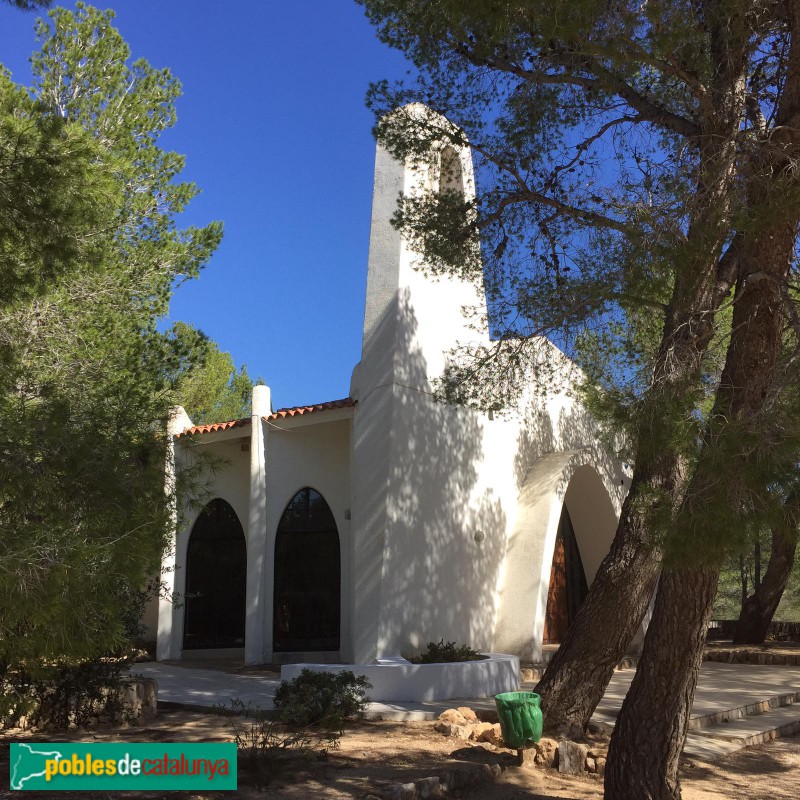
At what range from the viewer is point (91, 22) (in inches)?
477

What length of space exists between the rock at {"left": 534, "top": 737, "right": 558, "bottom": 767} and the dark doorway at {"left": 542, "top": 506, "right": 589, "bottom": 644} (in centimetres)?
897

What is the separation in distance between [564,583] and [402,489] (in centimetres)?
669

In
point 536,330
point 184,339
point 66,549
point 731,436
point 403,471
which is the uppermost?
point 184,339

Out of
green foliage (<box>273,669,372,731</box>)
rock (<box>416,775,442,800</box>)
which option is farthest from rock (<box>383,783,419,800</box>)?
green foliage (<box>273,669,372,731</box>)

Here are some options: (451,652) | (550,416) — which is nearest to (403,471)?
(451,652)

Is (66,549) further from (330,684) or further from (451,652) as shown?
(451,652)

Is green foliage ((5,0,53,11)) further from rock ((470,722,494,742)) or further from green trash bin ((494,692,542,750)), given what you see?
rock ((470,722,494,742))

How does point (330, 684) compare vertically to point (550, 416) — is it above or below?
below

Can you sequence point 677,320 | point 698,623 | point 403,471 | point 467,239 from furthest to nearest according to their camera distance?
point 403,471 → point 467,239 → point 677,320 → point 698,623

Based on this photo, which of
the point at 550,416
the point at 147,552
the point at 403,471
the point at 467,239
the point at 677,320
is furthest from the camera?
the point at 550,416

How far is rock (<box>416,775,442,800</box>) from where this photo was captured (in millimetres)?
5891

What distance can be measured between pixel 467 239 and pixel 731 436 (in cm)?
493

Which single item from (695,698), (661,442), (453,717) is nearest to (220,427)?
(453,717)

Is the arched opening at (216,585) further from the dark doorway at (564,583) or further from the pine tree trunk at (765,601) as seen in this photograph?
the pine tree trunk at (765,601)
